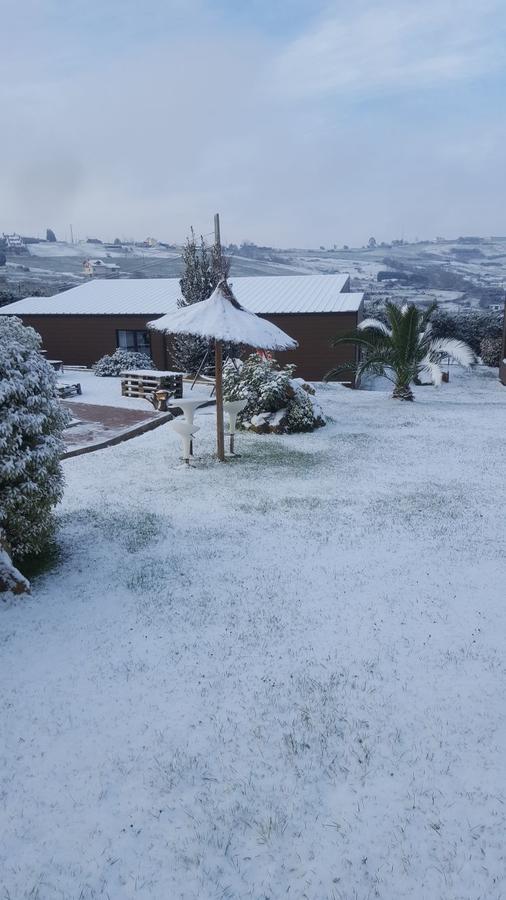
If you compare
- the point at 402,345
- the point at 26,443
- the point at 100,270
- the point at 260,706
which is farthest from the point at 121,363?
the point at 100,270

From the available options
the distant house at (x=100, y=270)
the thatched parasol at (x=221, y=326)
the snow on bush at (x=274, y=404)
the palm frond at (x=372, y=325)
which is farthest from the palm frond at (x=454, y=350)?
the distant house at (x=100, y=270)

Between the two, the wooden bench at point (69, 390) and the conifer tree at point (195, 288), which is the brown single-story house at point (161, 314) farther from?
the wooden bench at point (69, 390)

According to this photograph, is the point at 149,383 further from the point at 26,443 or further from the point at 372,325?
the point at 26,443

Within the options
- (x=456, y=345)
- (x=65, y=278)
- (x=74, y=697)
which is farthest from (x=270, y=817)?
(x=65, y=278)

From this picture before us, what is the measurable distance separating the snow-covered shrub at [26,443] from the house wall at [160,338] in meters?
18.1

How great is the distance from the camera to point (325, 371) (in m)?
25.0

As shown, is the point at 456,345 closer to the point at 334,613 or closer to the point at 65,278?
the point at 334,613

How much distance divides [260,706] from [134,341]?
23.8 metres

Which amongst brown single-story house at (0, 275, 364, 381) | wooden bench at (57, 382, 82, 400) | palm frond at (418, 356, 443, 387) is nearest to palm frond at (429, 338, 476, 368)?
palm frond at (418, 356, 443, 387)

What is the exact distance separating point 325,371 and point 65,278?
57000 millimetres

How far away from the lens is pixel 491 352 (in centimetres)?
3083

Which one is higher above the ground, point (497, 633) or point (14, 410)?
point (14, 410)

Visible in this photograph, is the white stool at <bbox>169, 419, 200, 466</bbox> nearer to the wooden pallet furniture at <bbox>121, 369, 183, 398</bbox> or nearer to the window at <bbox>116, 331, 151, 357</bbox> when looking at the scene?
the wooden pallet furniture at <bbox>121, 369, 183, 398</bbox>

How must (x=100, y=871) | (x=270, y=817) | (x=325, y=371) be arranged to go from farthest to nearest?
(x=325, y=371) → (x=270, y=817) → (x=100, y=871)
